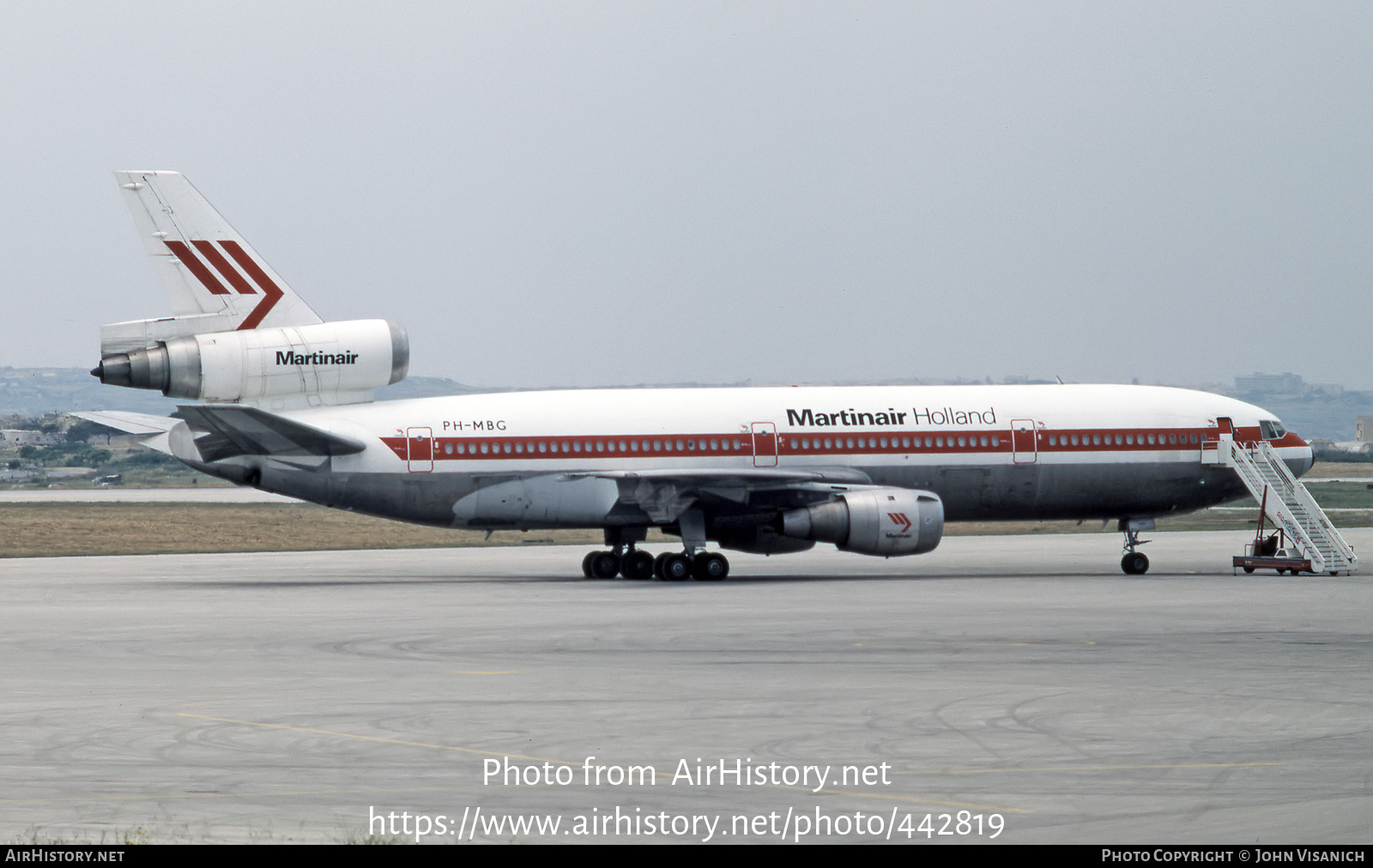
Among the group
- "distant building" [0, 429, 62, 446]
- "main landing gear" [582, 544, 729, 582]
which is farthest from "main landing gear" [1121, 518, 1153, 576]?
"distant building" [0, 429, 62, 446]

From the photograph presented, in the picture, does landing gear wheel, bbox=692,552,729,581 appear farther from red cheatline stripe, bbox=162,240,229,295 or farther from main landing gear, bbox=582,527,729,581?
red cheatline stripe, bbox=162,240,229,295

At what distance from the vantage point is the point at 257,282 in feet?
111

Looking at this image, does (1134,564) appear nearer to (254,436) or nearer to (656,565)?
(656,565)

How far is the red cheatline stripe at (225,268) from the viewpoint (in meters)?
33.2

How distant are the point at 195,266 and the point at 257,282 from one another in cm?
129

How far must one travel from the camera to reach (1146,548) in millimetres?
44875

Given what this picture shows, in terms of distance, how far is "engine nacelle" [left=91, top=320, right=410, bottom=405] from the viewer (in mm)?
32625

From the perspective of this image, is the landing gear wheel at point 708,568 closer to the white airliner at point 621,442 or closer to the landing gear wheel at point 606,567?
the white airliner at point 621,442

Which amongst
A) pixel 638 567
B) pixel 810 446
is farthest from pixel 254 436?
pixel 810 446

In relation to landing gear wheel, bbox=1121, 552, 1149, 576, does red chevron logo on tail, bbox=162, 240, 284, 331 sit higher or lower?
higher

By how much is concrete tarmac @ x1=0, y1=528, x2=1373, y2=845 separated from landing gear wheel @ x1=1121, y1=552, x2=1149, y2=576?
521cm

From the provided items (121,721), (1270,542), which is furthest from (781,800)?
(1270,542)
